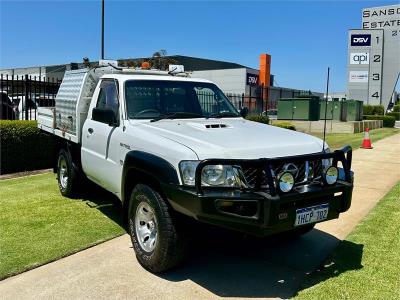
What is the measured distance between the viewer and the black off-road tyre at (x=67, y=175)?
22.5 ft

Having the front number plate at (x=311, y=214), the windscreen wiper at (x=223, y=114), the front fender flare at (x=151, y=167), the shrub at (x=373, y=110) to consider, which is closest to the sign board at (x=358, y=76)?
the shrub at (x=373, y=110)

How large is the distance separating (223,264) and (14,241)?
246 centimetres

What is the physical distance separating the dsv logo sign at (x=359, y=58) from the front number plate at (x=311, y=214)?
4371cm

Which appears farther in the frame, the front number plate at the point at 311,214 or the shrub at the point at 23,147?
the shrub at the point at 23,147

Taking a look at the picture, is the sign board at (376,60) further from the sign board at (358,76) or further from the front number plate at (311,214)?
the front number plate at (311,214)

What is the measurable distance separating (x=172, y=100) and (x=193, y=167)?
6.42ft

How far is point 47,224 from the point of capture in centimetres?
580

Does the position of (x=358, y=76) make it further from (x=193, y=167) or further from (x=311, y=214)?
(x=193, y=167)

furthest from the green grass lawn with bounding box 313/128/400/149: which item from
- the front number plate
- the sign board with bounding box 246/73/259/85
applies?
the sign board with bounding box 246/73/259/85

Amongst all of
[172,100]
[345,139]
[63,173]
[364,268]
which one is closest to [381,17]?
[345,139]

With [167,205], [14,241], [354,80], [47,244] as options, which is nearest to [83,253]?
[47,244]

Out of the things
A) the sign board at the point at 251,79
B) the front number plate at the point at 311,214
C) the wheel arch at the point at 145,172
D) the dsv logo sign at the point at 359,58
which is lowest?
the front number plate at the point at 311,214

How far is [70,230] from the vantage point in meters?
5.57

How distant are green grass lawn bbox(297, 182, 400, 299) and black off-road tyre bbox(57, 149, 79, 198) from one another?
13.3ft
